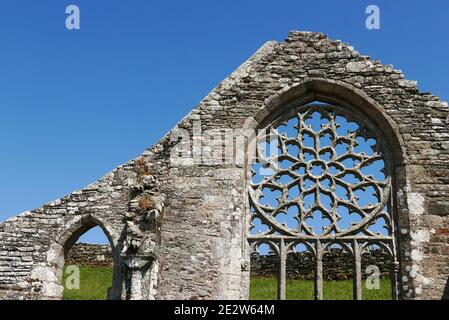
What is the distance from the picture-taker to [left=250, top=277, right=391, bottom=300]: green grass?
13398 millimetres

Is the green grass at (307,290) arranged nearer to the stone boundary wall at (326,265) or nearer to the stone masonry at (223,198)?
the stone boundary wall at (326,265)

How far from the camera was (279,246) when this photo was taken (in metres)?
8.42

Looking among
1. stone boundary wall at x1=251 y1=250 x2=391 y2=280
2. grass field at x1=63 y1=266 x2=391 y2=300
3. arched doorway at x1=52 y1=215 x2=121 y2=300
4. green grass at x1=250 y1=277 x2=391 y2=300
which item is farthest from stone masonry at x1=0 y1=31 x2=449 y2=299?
stone boundary wall at x1=251 y1=250 x2=391 y2=280

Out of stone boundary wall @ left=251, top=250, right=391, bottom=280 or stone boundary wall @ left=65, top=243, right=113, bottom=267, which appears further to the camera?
stone boundary wall @ left=65, top=243, right=113, bottom=267

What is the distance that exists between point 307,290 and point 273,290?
88 centimetres

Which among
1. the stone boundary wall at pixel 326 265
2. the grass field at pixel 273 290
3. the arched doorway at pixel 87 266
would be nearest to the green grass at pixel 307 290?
the grass field at pixel 273 290

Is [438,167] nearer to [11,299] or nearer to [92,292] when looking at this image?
[11,299]

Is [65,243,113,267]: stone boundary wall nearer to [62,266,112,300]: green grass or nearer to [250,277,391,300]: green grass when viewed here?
[62,266,112,300]: green grass

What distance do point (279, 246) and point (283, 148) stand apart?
1674mm

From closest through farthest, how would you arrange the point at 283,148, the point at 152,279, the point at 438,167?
1. the point at 152,279
2. the point at 438,167
3. the point at 283,148

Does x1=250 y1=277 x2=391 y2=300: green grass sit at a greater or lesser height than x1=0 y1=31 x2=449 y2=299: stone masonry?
lesser

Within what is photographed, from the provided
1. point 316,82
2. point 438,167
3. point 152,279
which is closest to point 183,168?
point 152,279

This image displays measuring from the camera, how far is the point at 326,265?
51.3 feet

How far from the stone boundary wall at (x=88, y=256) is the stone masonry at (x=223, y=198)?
31.8 feet
